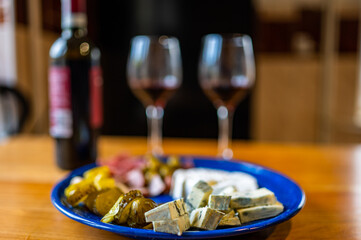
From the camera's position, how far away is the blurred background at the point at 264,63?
8.37 feet

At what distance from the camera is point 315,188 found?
0.57 meters

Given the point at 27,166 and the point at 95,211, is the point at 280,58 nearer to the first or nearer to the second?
the point at 27,166

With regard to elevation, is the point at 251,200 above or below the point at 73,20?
below

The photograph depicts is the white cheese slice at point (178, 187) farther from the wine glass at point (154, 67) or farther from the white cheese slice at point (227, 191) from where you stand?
the wine glass at point (154, 67)

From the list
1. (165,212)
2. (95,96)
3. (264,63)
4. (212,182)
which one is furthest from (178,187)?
(264,63)

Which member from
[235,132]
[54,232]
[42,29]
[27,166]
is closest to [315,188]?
[54,232]

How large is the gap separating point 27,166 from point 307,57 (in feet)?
8.03

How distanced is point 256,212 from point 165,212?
0.10 meters

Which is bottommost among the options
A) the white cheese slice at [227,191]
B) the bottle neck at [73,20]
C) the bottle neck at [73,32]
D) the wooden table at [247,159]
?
the wooden table at [247,159]

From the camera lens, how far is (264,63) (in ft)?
8.98

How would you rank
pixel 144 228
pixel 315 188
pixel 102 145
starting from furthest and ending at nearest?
pixel 102 145 → pixel 315 188 → pixel 144 228

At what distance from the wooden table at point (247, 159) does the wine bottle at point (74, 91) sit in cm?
6

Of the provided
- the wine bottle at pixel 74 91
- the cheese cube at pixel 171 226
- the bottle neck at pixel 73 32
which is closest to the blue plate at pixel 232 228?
the cheese cube at pixel 171 226

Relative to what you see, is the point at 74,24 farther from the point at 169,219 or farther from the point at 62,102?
the point at 169,219
